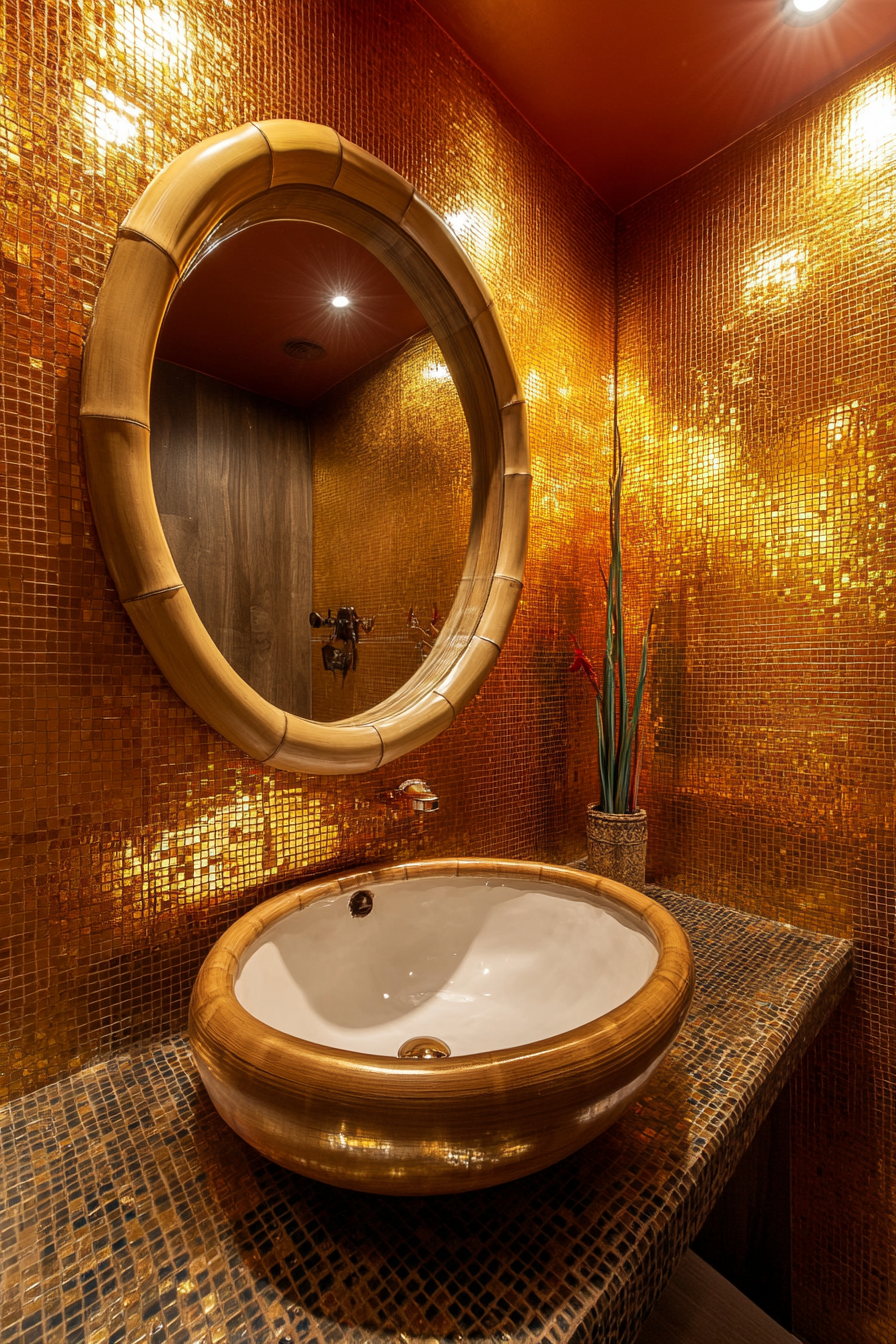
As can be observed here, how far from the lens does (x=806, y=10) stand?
110 centimetres

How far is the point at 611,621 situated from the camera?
138cm

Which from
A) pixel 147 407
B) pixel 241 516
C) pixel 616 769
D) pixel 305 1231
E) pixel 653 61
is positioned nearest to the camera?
pixel 305 1231

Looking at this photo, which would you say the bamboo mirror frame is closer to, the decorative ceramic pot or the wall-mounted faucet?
the wall-mounted faucet

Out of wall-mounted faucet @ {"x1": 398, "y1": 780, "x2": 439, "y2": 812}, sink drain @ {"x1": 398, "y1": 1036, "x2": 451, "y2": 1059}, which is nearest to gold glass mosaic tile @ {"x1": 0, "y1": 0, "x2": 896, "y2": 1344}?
wall-mounted faucet @ {"x1": 398, "y1": 780, "x2": 439, "y2": 812}

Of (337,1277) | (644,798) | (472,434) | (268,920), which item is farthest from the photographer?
(644,798)

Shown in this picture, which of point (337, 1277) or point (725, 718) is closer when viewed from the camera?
point (337, 1277)

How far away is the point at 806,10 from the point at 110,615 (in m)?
1.59

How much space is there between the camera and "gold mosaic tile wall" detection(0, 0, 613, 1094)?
701mm

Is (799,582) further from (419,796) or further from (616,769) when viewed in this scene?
(419,796)

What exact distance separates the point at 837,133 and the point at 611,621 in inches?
41.7

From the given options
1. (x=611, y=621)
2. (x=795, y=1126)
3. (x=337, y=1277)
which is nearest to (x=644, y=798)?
(x=611, y=621)

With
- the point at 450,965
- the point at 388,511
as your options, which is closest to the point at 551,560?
the point at 388,511

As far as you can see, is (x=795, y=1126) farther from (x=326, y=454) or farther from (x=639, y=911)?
(x=326, y=454)

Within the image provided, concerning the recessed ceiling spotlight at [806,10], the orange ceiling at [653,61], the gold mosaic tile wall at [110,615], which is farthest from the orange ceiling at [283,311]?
the recessed ceiling spotlight at [806,10]
